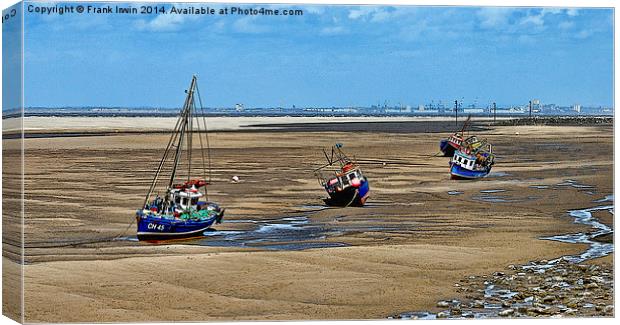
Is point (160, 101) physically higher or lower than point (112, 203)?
higher

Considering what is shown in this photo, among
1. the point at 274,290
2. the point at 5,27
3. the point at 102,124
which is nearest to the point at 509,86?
the point at 274,290

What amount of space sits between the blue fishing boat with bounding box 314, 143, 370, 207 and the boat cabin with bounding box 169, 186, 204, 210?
60.0 inches

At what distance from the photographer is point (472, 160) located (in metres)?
17.3

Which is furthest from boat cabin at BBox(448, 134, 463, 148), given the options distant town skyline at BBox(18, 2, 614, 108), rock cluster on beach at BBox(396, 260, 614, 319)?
rock cluster on beach at BBox(396, 260, 614, 319)

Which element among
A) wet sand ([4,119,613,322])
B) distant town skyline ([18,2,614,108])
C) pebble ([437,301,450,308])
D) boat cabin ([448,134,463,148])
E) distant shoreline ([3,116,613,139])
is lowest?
pebble ([437,301,450,308])

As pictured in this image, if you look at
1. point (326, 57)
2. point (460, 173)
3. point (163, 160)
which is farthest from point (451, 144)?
point (163, 160)

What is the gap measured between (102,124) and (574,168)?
5.98 m

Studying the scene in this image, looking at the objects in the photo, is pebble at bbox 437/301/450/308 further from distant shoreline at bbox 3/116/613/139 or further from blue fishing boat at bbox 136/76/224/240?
blue fishing boat at bbox 136/76/224/240

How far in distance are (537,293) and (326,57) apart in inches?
151

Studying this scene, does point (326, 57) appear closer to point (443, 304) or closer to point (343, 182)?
point (343, 182)

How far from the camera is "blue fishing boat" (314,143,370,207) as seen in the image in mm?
16797

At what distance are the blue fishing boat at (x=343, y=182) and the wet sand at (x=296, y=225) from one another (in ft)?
0.34

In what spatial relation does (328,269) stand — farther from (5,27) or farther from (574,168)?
(5,27)

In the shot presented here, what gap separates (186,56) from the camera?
16359 millimetres
